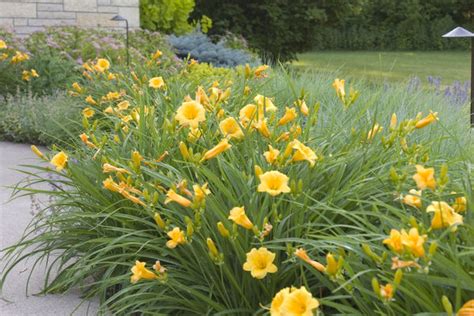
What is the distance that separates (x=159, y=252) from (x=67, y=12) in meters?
8.19

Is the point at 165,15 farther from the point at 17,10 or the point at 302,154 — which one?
the point at 302,154

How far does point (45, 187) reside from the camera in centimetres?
456

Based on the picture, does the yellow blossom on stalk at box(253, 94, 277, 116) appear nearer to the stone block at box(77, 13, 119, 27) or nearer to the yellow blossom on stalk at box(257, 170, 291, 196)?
the yellow blossom on stalk at box(257, 170, 291, 196)

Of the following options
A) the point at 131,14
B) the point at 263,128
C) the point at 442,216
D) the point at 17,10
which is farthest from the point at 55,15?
the point at 442,216

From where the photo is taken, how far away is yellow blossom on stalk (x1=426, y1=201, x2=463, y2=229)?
1693mm

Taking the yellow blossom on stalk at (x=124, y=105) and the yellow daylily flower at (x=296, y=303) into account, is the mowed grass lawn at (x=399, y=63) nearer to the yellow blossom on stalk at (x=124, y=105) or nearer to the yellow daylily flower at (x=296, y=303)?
the yellow blossom on stalk at (x=124, y=105)

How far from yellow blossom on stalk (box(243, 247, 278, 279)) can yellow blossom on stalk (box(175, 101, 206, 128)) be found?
2.23 feet

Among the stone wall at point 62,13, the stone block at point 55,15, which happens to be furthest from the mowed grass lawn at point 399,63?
the stone block at point 55,15

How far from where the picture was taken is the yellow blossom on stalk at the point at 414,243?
155 cm

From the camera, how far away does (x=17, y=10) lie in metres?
9.62

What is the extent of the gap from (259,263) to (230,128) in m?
0.74

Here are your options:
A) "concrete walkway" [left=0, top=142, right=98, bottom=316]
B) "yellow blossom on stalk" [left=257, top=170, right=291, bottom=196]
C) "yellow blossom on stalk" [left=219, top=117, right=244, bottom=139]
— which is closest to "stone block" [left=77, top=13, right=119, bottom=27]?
"concrete walkway" [left=0, top=142, right=98, bottom=316]

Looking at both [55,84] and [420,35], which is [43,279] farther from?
[420,35]

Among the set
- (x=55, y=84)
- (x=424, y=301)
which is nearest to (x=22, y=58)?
(x=55, y=84)
